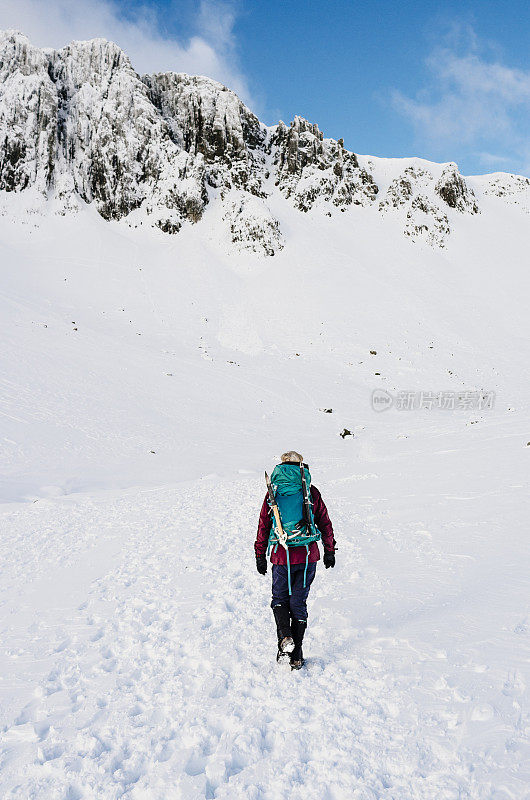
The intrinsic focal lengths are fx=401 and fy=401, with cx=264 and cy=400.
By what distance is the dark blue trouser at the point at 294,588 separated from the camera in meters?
4.38

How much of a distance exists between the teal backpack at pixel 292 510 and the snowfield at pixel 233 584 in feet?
4.39

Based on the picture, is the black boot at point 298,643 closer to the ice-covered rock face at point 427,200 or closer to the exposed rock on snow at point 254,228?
the exposed rock on snow at point 254,228

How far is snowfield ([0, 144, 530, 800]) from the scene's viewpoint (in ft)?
10.2

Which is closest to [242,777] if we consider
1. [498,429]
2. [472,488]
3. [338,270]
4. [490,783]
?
[490,783]

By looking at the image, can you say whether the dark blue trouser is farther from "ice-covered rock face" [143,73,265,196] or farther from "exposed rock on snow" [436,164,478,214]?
"exposed rock on snow" [436,164,478,214]

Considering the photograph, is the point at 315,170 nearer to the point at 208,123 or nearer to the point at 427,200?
the point at 427,200

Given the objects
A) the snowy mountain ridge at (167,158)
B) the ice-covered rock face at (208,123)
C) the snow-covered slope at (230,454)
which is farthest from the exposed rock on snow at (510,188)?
the ice-covered rock face at (208,123)

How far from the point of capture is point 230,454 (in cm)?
1766

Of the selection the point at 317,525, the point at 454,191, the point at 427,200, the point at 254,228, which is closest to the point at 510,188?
the point at 454,191

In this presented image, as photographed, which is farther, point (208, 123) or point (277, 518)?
point (208, 123)

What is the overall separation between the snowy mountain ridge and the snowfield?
24.5 metres

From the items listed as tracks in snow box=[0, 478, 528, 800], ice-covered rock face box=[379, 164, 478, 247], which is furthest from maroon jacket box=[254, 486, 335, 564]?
ice-covered rock face box=[379, 164, 478, 247]

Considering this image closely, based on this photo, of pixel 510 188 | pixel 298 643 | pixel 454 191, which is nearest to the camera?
pixel 298 643

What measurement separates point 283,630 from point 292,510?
1.30m
